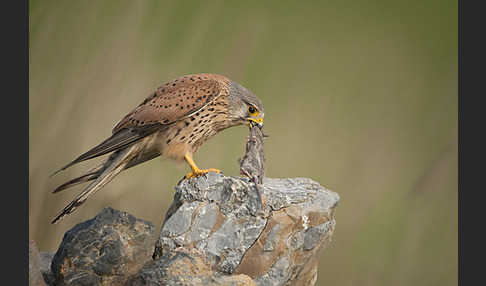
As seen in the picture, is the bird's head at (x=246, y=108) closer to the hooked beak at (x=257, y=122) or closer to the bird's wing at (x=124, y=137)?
the hooked beak at (x=257, y=122)

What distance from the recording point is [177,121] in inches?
109

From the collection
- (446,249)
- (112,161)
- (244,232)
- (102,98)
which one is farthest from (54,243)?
(446,249)

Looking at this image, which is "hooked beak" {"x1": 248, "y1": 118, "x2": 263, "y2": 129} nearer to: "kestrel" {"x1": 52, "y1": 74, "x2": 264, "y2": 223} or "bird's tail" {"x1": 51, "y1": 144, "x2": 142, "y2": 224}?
"kestrel" {"x1": 52, "y1": 74, "x2": 264, "y2": 223}

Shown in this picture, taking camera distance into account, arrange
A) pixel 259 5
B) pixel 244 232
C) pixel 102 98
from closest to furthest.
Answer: pixel 244 232
pixel 102 98
pixel 259 5

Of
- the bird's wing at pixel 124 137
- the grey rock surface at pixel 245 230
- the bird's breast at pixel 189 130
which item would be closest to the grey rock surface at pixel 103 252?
the grey rock surface at pixel 245 230

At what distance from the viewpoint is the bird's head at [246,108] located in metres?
2.85

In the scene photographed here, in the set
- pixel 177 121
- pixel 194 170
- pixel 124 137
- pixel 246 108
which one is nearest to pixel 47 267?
pixel 124 137

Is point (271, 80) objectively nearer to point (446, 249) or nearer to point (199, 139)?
point (199, 139)

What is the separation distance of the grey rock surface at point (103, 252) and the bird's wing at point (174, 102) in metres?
0.58

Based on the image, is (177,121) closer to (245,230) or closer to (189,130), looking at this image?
(189,130)

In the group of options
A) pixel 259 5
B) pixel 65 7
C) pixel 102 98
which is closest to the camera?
pixel 65 7

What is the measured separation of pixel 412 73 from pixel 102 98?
7.09 feet

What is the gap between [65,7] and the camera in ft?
8.45

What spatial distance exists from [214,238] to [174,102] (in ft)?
2.80
